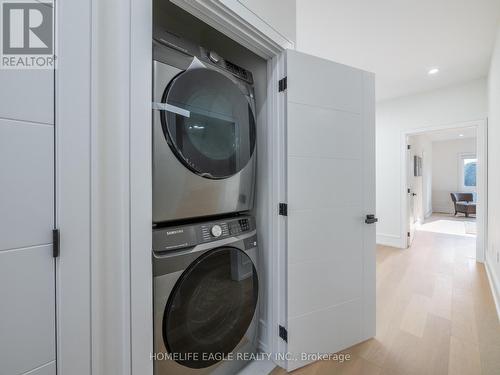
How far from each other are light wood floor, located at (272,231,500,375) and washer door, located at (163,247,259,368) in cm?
48

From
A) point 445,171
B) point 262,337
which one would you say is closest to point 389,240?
point 262,337

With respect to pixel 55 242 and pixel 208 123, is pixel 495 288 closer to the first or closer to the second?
pixel 208 123

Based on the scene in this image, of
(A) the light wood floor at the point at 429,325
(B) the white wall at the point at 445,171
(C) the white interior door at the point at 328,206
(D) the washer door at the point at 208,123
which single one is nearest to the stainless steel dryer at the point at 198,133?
(D) the washer door at the point at 208,123

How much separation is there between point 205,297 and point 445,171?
10.0 meters

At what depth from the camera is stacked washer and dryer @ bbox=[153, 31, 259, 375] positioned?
97 cm

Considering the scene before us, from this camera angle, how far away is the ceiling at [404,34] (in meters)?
1.97

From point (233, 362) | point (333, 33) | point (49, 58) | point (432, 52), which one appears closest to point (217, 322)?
point (233, 362)

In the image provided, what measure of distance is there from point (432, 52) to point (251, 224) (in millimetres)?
3107

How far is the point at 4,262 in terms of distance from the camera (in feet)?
1.91

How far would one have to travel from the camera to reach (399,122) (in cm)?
405

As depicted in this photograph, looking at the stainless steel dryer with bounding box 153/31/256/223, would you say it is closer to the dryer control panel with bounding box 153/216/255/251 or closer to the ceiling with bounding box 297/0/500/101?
the dryer control panel with bounding box 153/216/255/251

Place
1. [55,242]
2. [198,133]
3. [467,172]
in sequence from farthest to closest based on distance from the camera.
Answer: [467,172] < [198,133] < [55,242]

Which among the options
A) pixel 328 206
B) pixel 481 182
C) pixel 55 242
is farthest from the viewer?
pixel 481 182

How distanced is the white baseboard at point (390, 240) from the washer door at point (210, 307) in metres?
3.70
